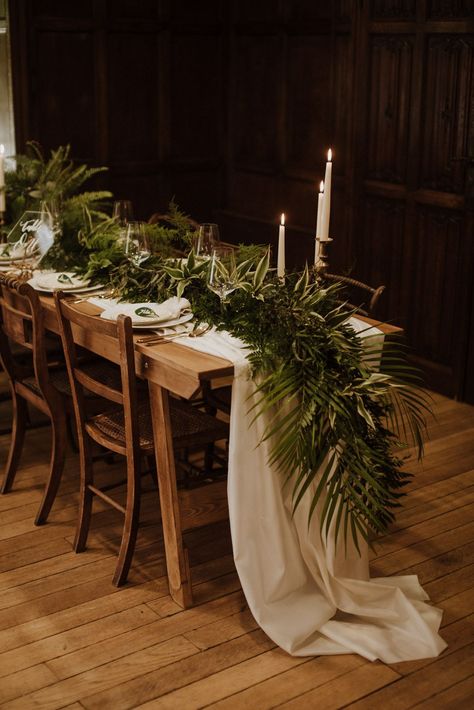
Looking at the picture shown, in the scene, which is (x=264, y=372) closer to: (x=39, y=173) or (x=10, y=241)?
(x=10, y=241)

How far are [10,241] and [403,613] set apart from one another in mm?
2365

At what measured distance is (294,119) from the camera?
577cm

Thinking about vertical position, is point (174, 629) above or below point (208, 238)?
below

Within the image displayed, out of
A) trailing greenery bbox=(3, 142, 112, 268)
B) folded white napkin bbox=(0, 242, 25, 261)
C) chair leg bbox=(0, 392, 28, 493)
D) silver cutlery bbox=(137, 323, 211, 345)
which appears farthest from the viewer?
trailing greenery bbox=(3, 142, 112, 268)

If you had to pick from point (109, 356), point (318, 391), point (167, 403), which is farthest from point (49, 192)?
point (318, 391)

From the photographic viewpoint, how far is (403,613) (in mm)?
2979

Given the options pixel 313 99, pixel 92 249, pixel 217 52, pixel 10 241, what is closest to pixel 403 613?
pixel 92 249

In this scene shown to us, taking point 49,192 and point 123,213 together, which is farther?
point 49,192

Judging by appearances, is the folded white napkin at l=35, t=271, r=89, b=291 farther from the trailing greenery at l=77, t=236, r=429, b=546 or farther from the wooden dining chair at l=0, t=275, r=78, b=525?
the trailing greenery at l=77, t=236, r=429, b=546

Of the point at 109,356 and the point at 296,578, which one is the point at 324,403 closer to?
the point at 296,578

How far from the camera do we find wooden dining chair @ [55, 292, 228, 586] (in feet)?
9.91

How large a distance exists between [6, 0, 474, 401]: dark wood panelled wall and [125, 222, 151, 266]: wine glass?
1834 millimetres

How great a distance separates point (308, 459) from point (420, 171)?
260 cm

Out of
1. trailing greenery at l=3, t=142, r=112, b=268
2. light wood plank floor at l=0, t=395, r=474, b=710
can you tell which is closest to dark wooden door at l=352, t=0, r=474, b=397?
light wood plank floor at l=0, t=395, r=474, b=710
